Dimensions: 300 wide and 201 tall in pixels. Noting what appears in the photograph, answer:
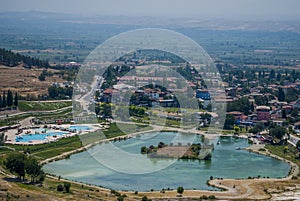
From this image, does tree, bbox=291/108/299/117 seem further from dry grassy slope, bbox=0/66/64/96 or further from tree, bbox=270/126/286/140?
dry grassy slope, bbox=0/66/64/96

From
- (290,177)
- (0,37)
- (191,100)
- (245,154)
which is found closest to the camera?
(290,177)

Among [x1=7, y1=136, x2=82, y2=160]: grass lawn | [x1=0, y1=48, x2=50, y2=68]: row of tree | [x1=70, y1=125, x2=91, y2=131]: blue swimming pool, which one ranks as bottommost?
[x1=7, y1=136, x2=82, y2=160]: grass lawn

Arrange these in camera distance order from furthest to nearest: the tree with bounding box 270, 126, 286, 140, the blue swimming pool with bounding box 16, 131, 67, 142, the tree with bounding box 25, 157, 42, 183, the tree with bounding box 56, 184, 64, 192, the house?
1. the house
2. the tree with bounding box 270, 126, 286, 140
3. the blue swimming pool with bounding box 16, 131, 67, 142
4. the tree with bounding box 25, 157, 42, 183
5. the tree with bounding box 56, 184, 64, 192

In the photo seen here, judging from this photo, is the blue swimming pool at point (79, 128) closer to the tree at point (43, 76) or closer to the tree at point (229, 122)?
the tree at point (229, 122)

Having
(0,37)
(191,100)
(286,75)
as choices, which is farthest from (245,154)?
(0,37)

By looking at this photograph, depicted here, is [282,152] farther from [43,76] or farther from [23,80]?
[43,76]

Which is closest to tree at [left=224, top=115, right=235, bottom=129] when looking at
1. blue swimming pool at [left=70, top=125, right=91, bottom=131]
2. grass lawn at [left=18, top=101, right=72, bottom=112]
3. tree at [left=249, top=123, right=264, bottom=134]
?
tree at [left=249, top=123, right=264, bottom=134]

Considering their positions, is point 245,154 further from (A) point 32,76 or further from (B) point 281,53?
(B) point 281,53
